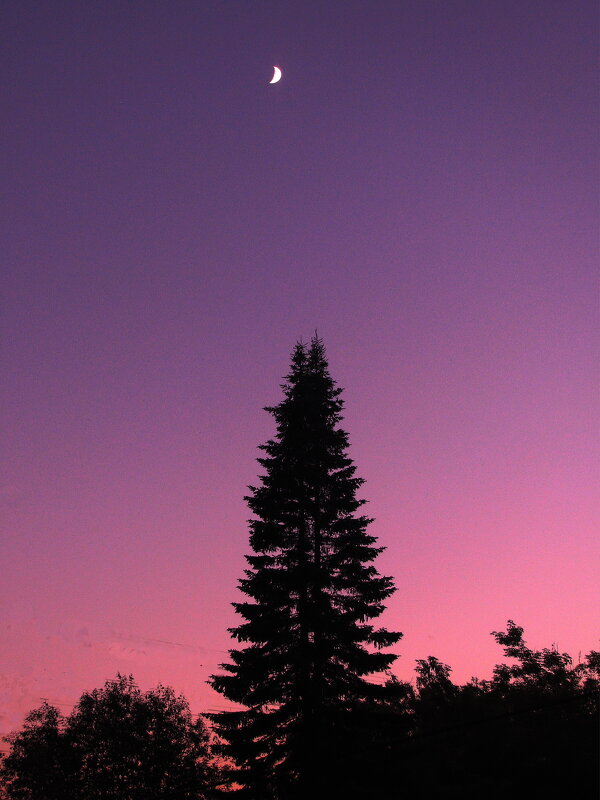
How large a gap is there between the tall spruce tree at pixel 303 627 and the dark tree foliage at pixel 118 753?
3043 centimetres

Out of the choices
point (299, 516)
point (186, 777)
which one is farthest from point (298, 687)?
point (186, 777)

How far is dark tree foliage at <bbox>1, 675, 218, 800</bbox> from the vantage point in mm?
45750

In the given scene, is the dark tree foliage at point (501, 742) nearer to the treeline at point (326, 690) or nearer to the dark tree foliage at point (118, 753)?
the treeline at point (326, 690)

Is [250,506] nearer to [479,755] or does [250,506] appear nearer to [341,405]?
[341,405]

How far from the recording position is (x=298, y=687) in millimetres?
19797

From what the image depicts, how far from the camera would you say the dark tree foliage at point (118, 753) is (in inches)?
1801

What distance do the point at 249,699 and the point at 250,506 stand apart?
746 cm

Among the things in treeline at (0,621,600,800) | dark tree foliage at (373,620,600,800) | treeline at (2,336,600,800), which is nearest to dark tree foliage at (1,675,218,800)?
treeline at (0,621,600,800)

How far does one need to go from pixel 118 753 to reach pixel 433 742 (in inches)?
1096

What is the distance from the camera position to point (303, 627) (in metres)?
21.1

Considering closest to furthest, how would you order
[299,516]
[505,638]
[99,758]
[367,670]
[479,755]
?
[367,670] < [299,516] < [479,755] < [99,758] < [505,638]

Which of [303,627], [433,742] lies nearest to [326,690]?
[303,627]

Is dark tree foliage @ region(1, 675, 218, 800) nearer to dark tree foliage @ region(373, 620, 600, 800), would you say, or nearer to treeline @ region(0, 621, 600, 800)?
treeline @ region(0, 621, 600, 800)

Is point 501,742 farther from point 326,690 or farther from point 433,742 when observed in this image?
point 326,690
